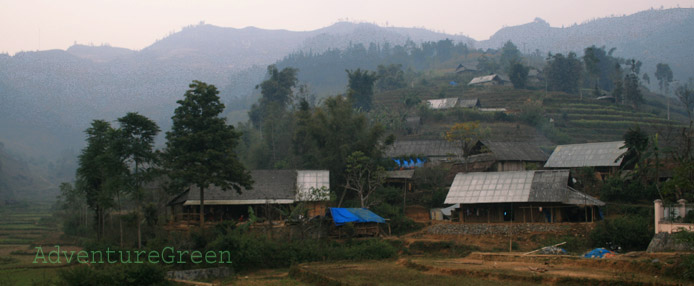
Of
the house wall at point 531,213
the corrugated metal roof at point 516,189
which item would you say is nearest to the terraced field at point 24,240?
the corrugated metal roof at point 516,189

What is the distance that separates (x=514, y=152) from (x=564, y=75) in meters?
39.8

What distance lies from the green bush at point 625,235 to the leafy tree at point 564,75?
183 ft

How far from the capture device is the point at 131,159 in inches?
1149

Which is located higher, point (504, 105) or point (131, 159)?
point (504, 105)

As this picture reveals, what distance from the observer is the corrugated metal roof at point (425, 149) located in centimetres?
4644

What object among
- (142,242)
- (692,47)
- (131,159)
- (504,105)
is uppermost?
(692,47)

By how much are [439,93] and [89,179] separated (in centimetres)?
5323

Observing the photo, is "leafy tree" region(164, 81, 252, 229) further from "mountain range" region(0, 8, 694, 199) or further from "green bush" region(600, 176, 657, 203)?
"mountain range" region(0, 8, 694, 199)

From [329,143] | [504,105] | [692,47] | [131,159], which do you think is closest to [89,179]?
[131,159]

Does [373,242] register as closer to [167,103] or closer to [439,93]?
[439,93]

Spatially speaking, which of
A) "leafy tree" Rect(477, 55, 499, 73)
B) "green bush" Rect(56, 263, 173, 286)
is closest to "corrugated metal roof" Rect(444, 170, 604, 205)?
"green bush" Rect(56, 263, 173, 286)

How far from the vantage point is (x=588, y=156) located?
38281 millimetres

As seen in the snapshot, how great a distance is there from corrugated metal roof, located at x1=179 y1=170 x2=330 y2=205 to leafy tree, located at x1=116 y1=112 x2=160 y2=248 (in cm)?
344

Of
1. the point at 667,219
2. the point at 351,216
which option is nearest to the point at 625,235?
the point at 667,219
